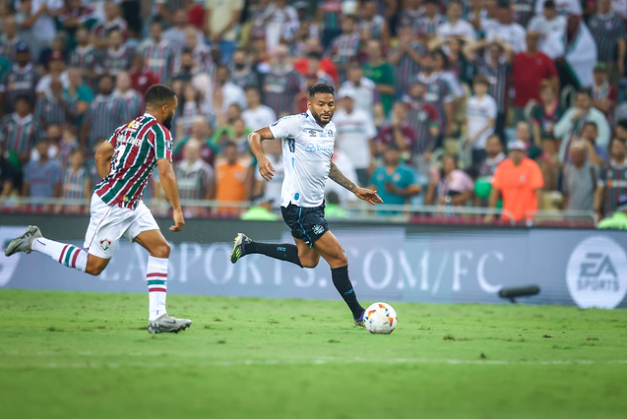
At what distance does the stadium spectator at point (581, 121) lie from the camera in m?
17.7

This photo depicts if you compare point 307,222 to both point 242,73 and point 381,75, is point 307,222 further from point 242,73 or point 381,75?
point 242,73

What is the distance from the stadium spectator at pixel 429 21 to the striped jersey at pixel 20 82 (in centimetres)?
879

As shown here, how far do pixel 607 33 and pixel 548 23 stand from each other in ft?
4.11

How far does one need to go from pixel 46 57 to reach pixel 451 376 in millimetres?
17000

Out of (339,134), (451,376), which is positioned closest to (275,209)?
(339,134)

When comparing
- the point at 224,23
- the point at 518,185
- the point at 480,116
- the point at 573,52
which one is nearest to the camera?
the point at 518,185

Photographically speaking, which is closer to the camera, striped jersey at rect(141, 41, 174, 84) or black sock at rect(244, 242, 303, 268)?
black sock at rect(244, 242, 303, 268)

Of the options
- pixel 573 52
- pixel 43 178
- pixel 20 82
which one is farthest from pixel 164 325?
pixel 20 82

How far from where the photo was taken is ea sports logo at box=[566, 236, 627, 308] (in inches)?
587

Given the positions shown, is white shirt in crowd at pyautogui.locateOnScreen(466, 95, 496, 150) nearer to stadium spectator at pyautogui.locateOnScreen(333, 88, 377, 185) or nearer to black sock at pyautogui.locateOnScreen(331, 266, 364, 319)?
stadium spectator at pyautogui.locateOnScreen(333, 88, 377, 185)

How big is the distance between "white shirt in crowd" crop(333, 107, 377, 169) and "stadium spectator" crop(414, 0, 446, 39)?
2.99 m

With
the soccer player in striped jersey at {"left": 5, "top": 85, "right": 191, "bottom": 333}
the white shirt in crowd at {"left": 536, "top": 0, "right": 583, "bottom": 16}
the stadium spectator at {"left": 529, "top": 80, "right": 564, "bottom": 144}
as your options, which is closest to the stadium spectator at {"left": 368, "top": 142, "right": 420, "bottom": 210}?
the stadium spectator at {"left": 529, "top": 80, "right": 564, "bottom": 144}

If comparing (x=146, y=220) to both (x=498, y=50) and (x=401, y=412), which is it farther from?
(x=498, y=50)

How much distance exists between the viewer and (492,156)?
1752cm
